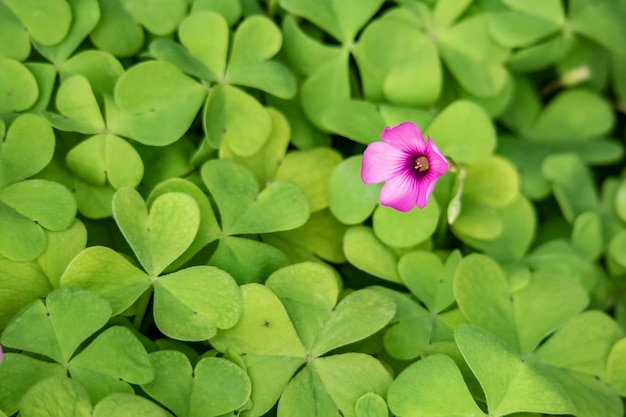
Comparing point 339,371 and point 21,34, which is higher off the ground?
point 21,34

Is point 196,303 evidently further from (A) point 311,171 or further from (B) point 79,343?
(A) point 311,171

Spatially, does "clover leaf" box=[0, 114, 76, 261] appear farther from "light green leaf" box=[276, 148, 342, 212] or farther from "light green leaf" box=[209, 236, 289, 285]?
"light green leaf" box=[276, 148, 342, 212]

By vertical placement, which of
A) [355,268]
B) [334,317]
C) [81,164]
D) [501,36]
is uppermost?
[501,36]

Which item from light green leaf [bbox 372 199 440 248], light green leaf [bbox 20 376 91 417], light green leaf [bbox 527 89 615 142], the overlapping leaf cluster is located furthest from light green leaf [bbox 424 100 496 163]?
light green leaf [bbox 20 376 91 417]

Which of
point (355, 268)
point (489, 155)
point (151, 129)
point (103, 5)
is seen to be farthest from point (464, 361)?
point (103, 5)

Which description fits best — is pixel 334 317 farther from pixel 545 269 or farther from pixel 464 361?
pixel 545 269

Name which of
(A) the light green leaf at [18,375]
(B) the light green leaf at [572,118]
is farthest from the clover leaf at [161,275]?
(B) the light green leaf at [572,118]
